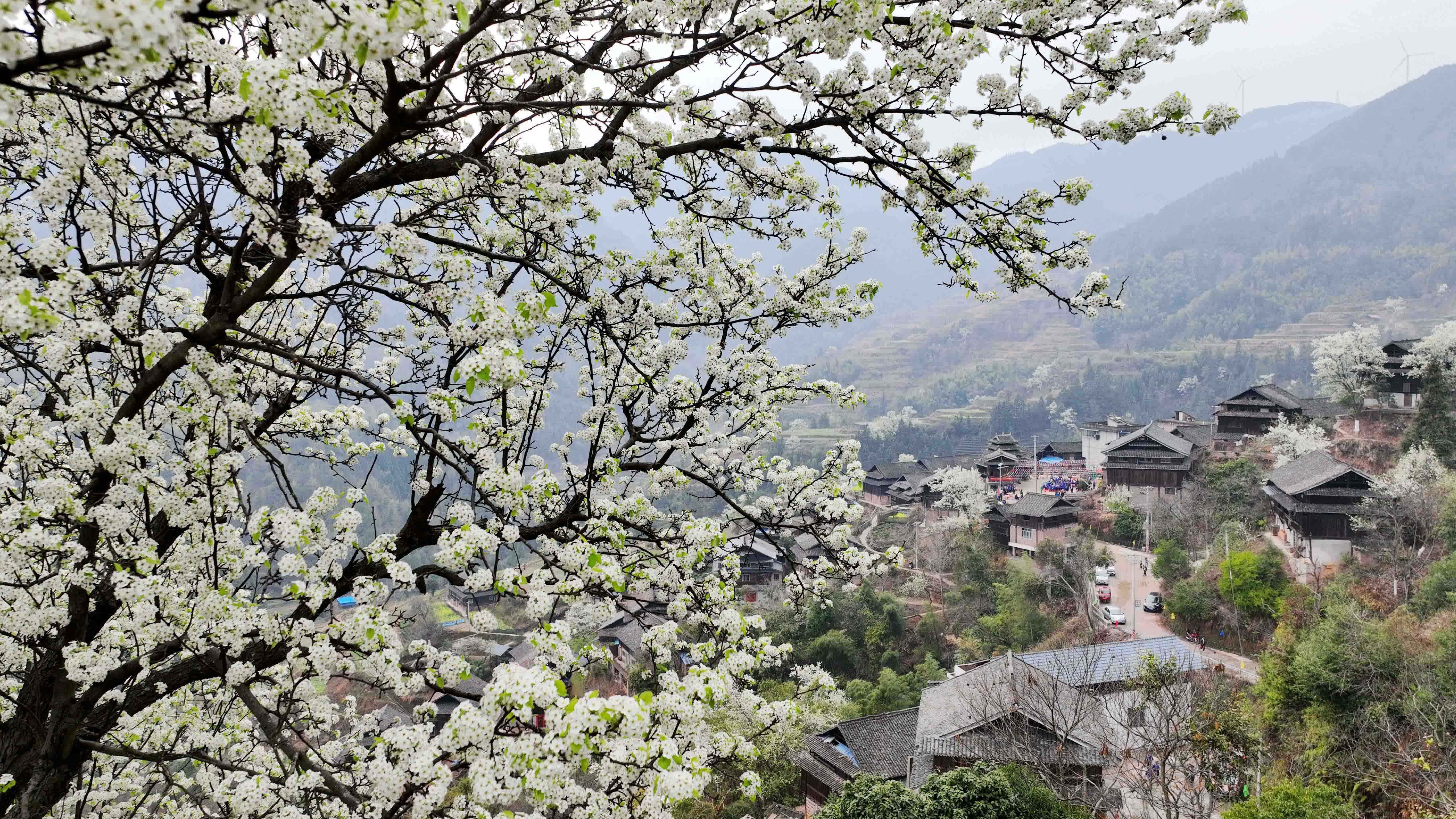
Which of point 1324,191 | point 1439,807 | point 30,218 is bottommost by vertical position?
point 1439,807

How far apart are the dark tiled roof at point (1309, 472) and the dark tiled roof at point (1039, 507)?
7169 mm

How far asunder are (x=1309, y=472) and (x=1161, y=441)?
8967mm

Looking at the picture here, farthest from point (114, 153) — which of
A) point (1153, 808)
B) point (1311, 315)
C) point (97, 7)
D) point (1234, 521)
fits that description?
point (1311, 315)

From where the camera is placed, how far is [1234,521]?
23.7 m

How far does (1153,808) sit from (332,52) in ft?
46.7

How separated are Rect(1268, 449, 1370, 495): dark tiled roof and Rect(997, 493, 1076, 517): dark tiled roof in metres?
7.17

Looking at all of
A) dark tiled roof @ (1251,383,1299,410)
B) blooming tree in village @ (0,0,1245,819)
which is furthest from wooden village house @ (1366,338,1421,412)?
blooming tree in village @ (0,0,1245,819)

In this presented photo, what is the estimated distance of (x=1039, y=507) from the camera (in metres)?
29.7

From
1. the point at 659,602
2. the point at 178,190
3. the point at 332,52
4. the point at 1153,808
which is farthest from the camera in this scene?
the point at 1153,808

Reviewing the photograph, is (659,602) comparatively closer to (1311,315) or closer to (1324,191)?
(1311,315)

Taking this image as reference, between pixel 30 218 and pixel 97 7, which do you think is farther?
pixel 30 218

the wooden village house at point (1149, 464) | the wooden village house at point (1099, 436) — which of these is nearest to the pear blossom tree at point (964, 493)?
the wooden village house at point (1149, 464)

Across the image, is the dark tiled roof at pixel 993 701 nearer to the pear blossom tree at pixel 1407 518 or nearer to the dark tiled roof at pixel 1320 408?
the pear blossom tree at pixel 1407 518

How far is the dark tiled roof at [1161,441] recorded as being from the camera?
31656 millimetres
